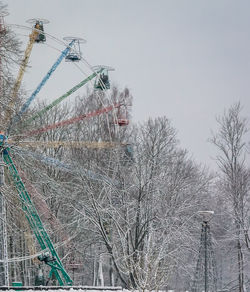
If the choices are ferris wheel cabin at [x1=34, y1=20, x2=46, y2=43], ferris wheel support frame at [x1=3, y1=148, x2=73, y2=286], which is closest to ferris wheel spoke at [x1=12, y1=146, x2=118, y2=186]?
ferris wheel support frame at [x1=3, y1=148, x2=73, y2=286]

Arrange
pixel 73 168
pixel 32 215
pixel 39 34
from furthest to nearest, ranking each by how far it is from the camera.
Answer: pixel 39 34
pixel 73 168
pixel 32 215

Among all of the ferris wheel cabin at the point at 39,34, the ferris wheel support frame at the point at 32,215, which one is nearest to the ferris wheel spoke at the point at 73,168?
the ferris wheel support frame at the point at 32,215

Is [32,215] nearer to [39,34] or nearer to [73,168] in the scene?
[73,168]

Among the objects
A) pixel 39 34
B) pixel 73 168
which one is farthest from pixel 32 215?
pixel 39 34

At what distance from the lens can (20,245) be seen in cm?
3053

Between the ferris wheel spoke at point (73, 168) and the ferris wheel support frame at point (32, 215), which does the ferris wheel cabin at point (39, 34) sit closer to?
the ferris wheel spoke at point (73, 168)

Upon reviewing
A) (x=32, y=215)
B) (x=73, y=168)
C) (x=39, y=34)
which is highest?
(x=39, y=34)

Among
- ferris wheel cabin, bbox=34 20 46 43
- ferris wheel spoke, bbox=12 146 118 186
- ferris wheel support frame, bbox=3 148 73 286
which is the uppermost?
ferris wheel cabin, bbox=34 20 46 43

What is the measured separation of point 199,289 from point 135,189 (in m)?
5.97

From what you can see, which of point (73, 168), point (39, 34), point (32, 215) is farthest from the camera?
point (39, 34)

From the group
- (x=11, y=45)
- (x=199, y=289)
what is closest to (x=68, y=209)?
(x=199, y=289)

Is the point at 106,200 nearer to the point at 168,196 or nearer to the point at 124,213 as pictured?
the point at 124,213

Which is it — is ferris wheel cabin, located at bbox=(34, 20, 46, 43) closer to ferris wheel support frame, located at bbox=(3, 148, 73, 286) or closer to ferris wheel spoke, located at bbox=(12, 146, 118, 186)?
ferris wheel spoke, located at bbox=(12, 146, 118, 186)

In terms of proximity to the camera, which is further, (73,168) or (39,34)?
(39,34)
